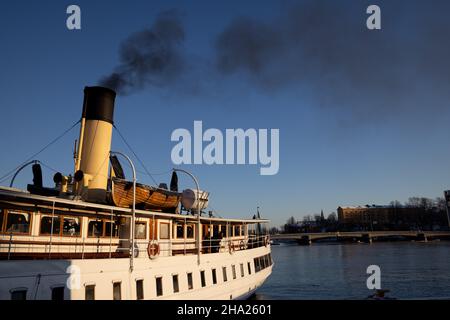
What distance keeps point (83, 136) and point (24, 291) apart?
8499 mm

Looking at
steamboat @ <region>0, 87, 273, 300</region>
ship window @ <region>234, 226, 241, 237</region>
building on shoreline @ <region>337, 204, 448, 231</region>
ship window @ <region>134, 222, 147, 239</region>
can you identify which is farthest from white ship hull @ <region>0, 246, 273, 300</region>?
building on shoreline @ <region>337, 204, 448, 231</region>

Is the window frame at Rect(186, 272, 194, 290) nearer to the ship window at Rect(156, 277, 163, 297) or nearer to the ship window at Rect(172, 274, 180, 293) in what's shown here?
the ship window at Rect(172, 274, 180, 293)

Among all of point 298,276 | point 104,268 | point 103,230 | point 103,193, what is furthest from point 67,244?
point 298,276

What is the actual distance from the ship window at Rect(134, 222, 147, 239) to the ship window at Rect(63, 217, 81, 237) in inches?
124

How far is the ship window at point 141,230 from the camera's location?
652 inches

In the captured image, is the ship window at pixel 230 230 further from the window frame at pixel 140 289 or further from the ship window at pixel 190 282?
the window frame at pixel 140 289

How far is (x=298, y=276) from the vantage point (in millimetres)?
41938

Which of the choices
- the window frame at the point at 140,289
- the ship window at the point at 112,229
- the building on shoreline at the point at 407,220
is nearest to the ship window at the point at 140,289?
the window frame at the point at 140,289

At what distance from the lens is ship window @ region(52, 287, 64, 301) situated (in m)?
11.2

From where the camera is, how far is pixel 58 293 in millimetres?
11289

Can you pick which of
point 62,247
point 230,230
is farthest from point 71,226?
point 230,230
